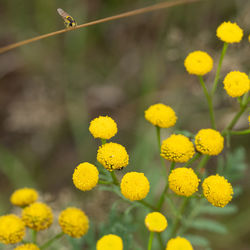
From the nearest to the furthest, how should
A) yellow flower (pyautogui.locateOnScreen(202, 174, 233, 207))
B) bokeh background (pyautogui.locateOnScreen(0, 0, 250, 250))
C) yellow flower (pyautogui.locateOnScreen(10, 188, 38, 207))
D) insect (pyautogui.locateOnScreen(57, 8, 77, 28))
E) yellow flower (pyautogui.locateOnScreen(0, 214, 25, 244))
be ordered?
yellow flower (pyautogui.locateOnScreen(202, 174, 233, 207)) < yellow flower (pyautogui.locateOnScreen(0, 214, 25, 244)) < insect (pyautogui.locateOnScreen(57, 8, 77, 28)) < yellow flower (pyautogui.locateOnScreen(10, 188, 38, 207)) < bokeh background (pyautogui.locateOnScreen(0, 0, 250, 250))

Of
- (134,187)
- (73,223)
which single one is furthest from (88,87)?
(134,187)

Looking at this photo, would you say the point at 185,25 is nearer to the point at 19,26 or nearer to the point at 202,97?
the point at 202,97

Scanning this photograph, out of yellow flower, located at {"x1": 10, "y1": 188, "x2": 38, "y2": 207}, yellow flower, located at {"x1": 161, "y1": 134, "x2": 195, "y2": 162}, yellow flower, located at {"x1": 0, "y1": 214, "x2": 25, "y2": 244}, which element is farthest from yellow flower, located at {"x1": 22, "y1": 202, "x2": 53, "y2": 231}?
yellow flower, located at {"x1": 161, "y1": 134, "x2": 195, "y2": 162}

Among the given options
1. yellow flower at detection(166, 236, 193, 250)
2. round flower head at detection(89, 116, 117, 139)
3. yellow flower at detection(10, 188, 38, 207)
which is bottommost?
yellow flower at detection(166, 236, 193, 250)

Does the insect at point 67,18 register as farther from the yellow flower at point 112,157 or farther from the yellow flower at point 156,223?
the yellow flower at point 156,223

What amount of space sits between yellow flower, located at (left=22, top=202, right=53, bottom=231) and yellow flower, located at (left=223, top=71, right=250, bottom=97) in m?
1.60

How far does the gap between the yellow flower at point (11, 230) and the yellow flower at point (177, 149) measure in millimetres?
1157

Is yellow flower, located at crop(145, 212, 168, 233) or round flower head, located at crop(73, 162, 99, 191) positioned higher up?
round flower head, located at crop(73, 162, 99, 191)

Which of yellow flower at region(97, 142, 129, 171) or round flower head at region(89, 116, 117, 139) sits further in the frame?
round flower head at region(89, 116, 117, 139)

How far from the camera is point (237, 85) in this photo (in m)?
2.40

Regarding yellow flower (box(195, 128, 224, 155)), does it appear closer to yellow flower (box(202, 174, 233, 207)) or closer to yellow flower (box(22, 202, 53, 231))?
yellow flower (box(202, 174, 233, 207))

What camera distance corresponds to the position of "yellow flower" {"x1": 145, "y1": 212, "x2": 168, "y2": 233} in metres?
2.10

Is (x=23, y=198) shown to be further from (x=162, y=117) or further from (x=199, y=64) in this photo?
(x=199, y=64)

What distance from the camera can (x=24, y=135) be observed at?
5.08 meters
